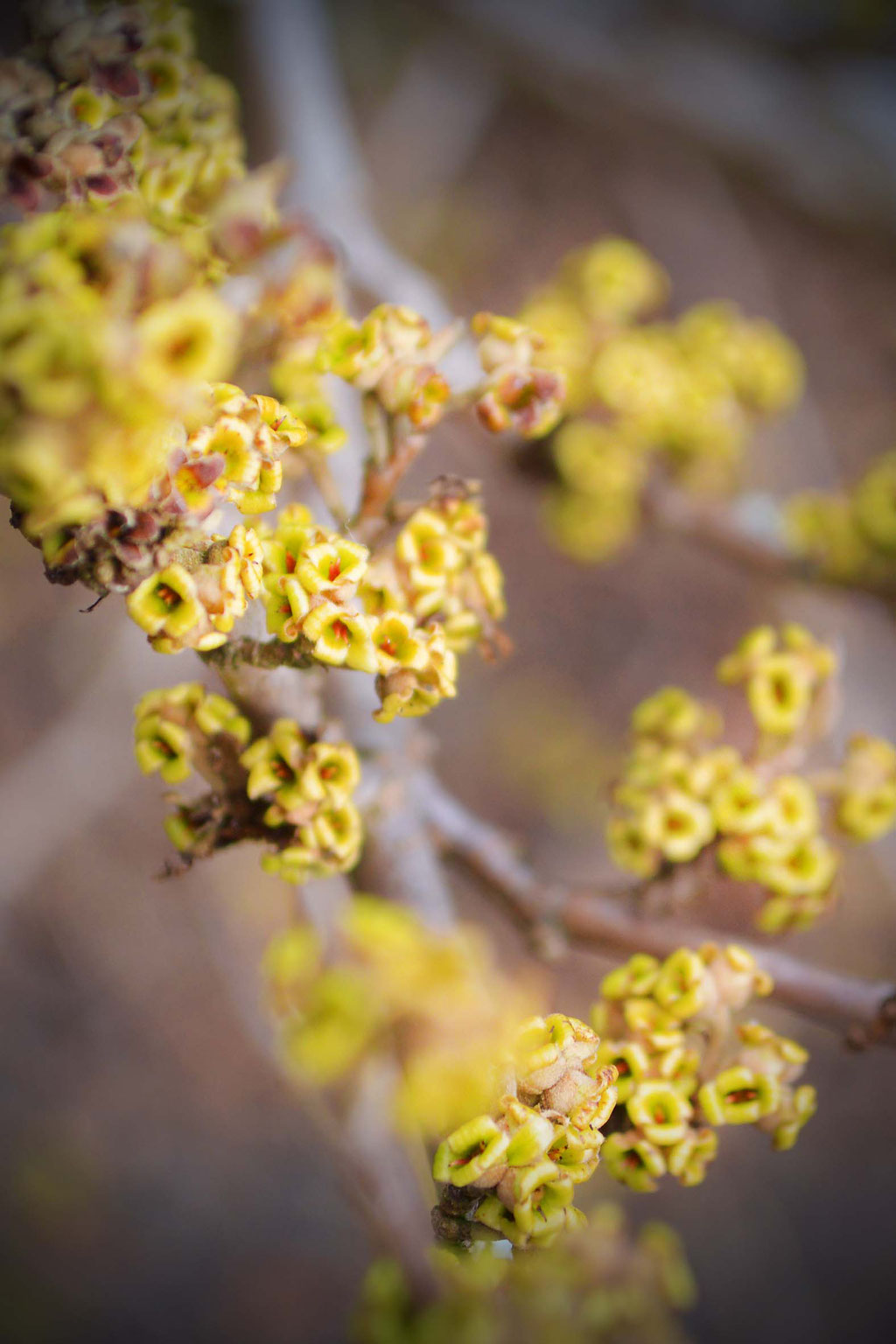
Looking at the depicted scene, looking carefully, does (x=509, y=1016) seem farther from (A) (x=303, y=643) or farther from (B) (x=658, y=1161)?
(A) (x=303, y=643)

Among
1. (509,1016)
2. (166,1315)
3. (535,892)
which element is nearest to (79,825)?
(166,1315)

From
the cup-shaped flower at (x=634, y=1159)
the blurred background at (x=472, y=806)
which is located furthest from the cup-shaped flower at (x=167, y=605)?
the blurred background at (x=472, y=806)

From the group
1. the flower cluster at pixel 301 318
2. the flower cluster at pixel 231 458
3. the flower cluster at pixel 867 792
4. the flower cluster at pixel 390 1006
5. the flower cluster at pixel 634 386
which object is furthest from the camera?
the flower cluster at pixel 634 386

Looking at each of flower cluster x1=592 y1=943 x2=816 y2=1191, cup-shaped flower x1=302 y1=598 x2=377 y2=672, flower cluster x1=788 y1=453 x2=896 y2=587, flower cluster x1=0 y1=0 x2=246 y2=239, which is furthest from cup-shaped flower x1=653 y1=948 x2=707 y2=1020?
flower cluster x1=788 y1=453 x2=896 y2=587

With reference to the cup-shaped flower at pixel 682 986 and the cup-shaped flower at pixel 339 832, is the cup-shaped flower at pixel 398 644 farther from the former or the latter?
the cup-shaped flower at pixel 682 986

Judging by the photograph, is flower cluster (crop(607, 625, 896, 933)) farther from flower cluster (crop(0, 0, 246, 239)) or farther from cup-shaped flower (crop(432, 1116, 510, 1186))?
flower cluster (crop(0, 0, 246, 239))
